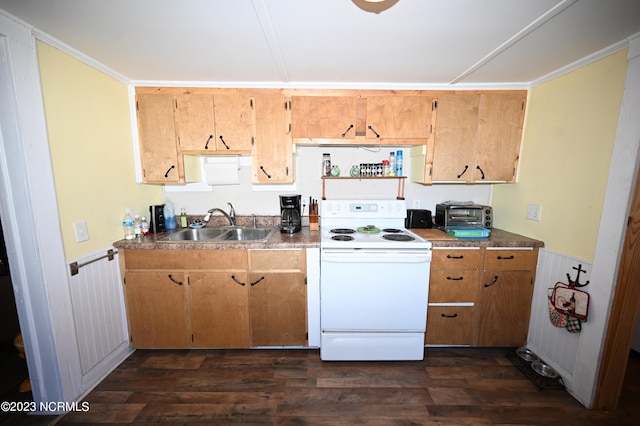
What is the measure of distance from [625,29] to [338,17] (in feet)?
5.46

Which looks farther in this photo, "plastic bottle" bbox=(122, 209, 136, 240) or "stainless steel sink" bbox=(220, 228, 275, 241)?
"stainless steel sink" bbox=(220, 228, 275, 241)

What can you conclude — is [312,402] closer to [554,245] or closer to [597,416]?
[597,416]

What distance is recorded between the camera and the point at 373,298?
198 cm

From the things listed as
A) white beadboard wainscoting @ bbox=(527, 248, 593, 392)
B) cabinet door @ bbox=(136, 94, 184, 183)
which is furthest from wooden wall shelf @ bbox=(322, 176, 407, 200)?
cabinet door @ bbox=(136, 94, 184, 183)

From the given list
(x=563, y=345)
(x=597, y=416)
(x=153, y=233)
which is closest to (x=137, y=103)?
(x=153, y=233)

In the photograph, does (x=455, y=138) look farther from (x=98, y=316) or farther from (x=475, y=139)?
(x=98, y=316)

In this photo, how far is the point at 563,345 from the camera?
1.85 metres

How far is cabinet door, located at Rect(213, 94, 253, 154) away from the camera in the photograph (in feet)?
7.18

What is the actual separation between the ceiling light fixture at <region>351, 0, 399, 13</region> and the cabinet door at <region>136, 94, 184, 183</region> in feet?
5.93

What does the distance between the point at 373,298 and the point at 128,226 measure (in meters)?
2.16

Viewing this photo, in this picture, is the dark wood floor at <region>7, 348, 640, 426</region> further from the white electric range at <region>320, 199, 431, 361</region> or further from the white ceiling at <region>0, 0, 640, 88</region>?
the white ceiling at <region>0, 0, 640, 88</region>

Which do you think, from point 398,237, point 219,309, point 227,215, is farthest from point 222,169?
point 398,237

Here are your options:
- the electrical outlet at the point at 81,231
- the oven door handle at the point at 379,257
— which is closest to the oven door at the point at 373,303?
the oven door handle at the point at 379,257

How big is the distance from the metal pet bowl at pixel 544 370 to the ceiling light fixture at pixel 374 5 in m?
2.71
